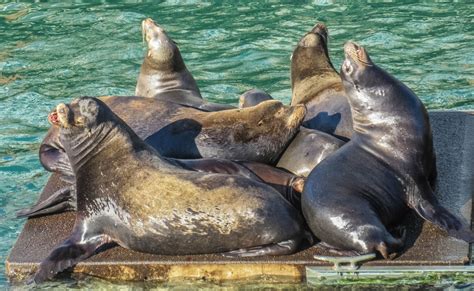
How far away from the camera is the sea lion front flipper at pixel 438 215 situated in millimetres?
6970

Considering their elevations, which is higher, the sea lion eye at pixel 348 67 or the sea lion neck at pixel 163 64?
the sea lion eye at pixel 348 67

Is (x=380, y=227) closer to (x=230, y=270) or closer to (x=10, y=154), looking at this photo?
(x=230, y=270)

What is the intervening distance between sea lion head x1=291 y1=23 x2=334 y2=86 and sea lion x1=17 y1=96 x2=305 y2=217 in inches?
45.1

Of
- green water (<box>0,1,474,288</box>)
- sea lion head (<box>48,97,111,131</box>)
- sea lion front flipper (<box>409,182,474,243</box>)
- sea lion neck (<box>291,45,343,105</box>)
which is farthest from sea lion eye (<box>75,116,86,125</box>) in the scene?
green water (<box>0,1,474,288</box>)

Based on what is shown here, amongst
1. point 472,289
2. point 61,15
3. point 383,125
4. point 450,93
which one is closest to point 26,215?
point 383,125

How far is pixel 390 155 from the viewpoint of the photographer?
7.40 metres

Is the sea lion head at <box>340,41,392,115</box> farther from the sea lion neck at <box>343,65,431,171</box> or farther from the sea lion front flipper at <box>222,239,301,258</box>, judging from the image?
the sea lion front flipper at <box>222,239,301,258</box>

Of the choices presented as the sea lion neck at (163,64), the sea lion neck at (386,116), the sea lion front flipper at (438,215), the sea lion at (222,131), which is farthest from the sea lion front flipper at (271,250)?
the sea lion neck at (163,64)

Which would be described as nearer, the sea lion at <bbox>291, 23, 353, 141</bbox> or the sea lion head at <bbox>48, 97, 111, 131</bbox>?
the sea lion head at <bbox>48, 97, 111, 131</bbox>

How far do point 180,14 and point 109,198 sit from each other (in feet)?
28.0

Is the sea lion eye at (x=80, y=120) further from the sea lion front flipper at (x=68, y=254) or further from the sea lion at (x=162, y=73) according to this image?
the sea lion at (x=162, y=73)

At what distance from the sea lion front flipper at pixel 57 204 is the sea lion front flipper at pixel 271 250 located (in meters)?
1.43

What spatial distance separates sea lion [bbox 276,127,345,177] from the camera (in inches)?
312

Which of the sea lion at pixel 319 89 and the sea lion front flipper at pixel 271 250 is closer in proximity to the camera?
the sea lion front flipper at pixel 271 250
